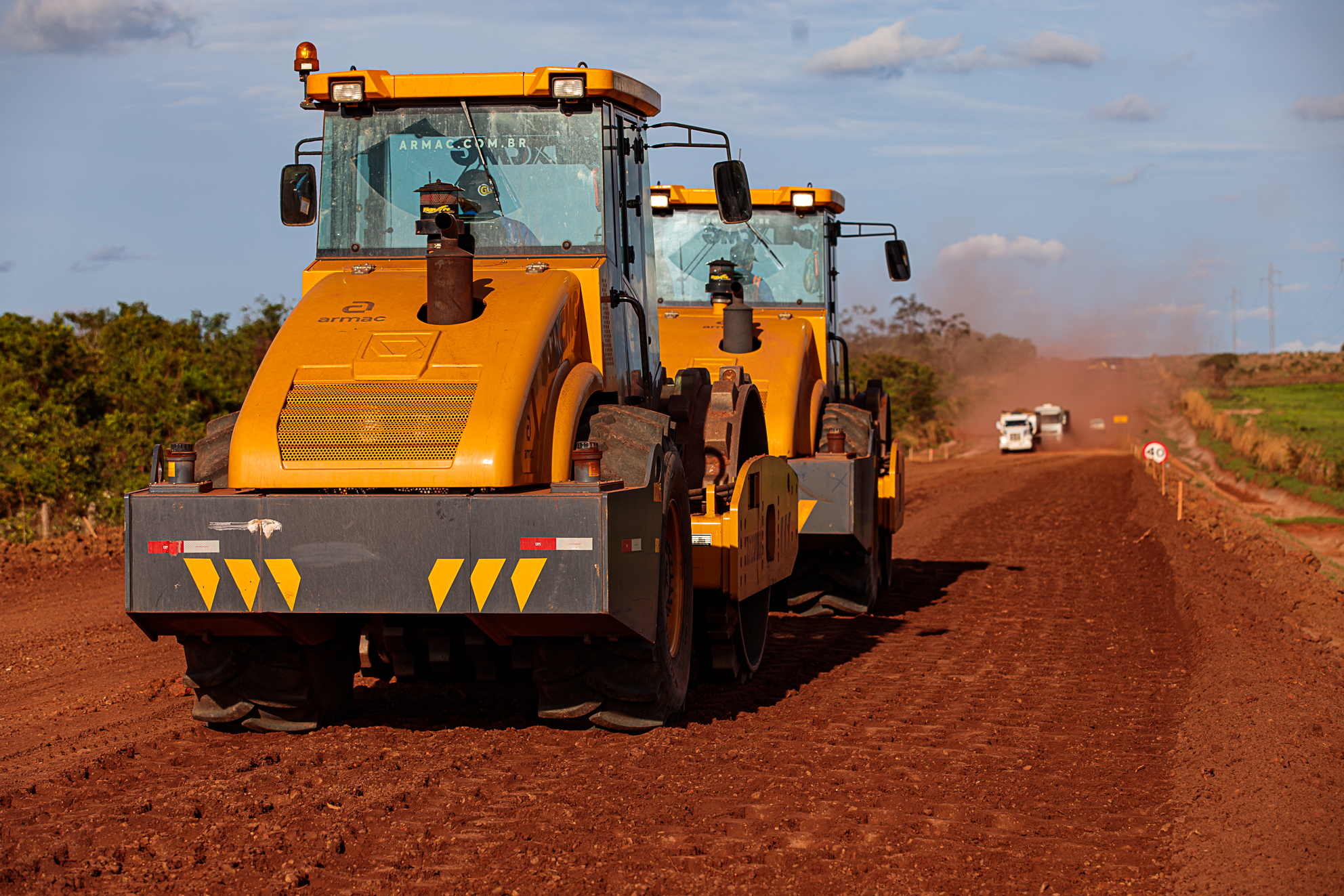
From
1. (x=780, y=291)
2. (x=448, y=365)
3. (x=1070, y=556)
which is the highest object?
(x=780, y=291)

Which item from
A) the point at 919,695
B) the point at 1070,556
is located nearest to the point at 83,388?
the point at 1070,556

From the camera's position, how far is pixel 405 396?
18.8 feet

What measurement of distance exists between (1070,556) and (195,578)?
46.2 ft

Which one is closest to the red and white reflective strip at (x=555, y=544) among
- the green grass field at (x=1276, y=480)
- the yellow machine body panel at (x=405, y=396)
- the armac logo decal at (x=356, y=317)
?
the yellow machine body panel at (x=405, y=396)

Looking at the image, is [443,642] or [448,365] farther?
[443,642]

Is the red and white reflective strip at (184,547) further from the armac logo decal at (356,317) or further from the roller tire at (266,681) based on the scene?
the armac logo decal at (356,317)

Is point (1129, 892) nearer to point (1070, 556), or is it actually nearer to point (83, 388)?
point (1070, 556)

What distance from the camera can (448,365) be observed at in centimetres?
585

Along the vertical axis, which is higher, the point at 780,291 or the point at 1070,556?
the point at 780,291

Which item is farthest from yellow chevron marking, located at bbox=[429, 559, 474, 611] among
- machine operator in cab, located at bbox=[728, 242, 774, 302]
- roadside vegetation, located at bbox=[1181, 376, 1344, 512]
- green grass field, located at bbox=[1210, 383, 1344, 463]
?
green grass field, located at bbox=[1210, 383, 1344, 463]

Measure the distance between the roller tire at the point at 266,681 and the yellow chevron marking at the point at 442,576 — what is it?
3.70 feet

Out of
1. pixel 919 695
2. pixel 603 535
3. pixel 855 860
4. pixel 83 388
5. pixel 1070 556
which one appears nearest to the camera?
pixel 855 860

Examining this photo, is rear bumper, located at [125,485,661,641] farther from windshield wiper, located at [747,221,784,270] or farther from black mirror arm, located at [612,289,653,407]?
windshield wiper, located at [747,221,784,270]

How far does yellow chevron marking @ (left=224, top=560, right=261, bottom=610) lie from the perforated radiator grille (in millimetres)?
473
